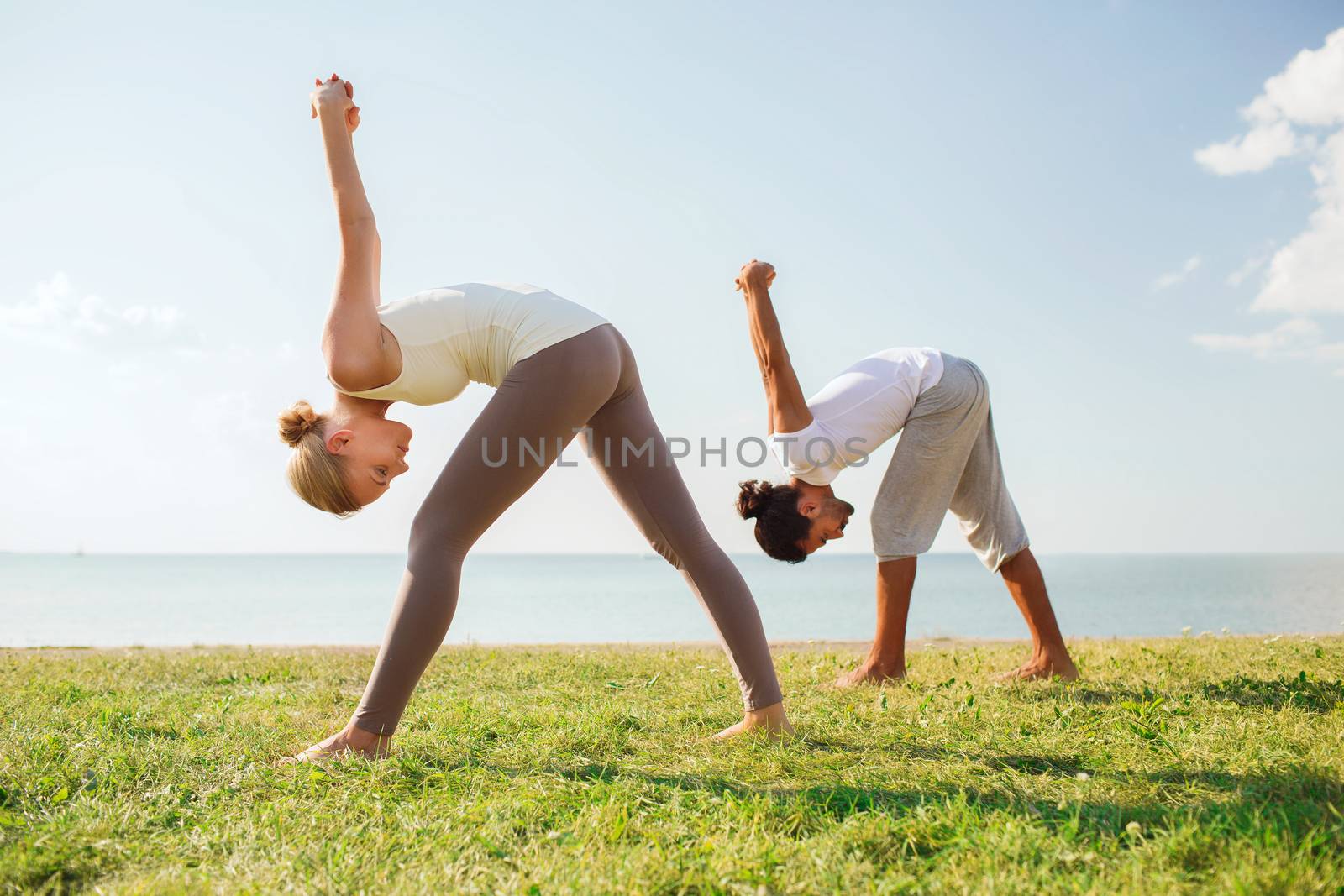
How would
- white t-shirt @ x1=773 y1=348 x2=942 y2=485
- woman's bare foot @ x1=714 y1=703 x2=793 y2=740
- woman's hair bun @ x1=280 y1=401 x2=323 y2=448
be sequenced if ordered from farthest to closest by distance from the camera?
1. white t-shirt @ x1=773 y1=348 x2=942 y2=485
2. woman's bare foot @ x1=714 y1=703 x2=793 y2=740
3. woman's hair bun @ x1=280 y1=401 x2=323 y2=448

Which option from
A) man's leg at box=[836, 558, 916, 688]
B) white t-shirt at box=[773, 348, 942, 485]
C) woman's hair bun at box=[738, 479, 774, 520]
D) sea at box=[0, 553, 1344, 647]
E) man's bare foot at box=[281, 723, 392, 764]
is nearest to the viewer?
man's bare foot at box=[281, 723, 392, 764]

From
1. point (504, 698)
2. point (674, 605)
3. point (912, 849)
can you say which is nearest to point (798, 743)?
point (912, 849)

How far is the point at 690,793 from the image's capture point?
2.13 metres

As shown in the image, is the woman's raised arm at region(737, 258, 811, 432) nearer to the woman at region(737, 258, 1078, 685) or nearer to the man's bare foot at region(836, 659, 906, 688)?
the woman at region(737, 258, 1078, 685)

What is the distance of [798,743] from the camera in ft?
8.84

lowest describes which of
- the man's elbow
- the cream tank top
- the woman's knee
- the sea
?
the sea

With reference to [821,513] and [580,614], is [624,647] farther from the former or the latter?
[580,614]

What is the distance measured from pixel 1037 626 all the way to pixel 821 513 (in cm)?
122

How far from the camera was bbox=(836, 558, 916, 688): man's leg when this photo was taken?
4.05 metres

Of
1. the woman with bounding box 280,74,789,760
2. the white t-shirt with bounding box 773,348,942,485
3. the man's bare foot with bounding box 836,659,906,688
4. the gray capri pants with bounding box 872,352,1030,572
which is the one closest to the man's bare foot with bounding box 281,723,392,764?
the woman with bounding box 280,74,789,760

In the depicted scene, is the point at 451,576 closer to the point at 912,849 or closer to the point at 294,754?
the point at 294,754

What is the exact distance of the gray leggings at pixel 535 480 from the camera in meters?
2.46

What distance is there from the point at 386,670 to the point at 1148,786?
2.02 m

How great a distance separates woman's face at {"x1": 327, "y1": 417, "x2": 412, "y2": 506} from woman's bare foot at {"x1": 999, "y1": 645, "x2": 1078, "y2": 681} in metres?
2.94
